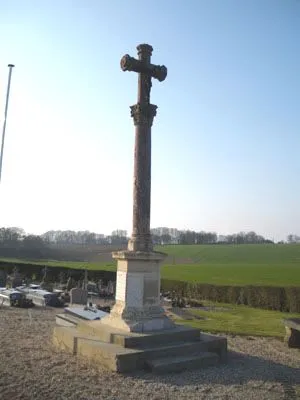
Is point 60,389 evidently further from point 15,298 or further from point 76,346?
point 15,298

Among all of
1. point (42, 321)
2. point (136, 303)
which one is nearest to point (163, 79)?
point (136, 303)

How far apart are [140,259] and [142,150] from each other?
2884 mm

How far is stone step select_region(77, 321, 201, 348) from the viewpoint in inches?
366

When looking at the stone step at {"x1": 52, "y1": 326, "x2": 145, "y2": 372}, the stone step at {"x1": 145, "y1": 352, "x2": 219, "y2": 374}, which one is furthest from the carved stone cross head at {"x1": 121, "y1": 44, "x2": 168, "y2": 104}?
the stone step at {"x1": 145, "y1": 352, "x2": 219, "y2": 374}

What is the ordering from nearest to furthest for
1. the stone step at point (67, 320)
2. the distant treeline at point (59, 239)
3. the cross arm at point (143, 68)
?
1. the cross arm at point (143, 68)
2. the stone step at point (67, 320)
3. the distant treeline at point (59, 239)

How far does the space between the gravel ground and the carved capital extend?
6.18 m

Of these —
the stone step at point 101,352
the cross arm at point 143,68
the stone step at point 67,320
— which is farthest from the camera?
the stone step at point 67,320

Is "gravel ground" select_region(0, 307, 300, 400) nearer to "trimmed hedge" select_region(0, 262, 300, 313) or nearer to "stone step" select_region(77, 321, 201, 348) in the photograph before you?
"stone step" select_region(77, 321, 201, 348)

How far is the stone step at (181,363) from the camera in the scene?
8.60m

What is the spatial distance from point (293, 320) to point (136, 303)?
5.39 metres

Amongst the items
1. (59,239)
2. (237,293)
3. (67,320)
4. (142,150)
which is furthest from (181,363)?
(59,239)

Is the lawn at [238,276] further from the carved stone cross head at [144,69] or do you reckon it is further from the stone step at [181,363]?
the carved stone cross head at [144,69]

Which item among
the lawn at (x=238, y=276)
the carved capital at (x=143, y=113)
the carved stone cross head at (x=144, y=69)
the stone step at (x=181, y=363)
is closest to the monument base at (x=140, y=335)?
the stone step at (x=181, y=363)

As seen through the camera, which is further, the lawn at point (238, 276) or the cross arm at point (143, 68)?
the lawn at point (238, 276)
